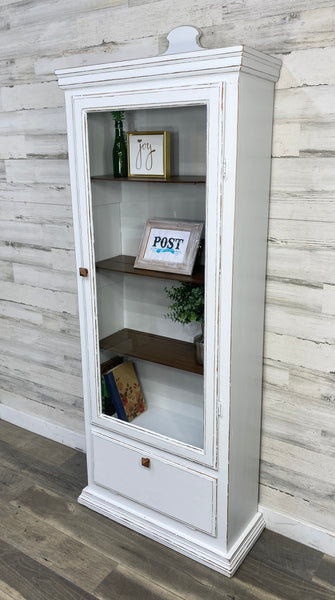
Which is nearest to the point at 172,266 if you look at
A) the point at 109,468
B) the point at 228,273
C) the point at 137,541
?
the point at 228,273

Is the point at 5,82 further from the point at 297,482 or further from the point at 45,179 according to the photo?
the point at 297,482

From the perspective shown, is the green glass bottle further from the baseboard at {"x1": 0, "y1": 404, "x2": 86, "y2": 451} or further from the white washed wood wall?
the baseboard at {"x1": 0, "y1": 404, "x2": 86, "y2": 451}

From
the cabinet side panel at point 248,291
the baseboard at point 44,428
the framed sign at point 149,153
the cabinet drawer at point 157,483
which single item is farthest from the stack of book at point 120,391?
the framed sign at point 149,153

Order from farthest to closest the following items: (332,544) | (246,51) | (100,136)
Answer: (332,544), (100,136), (246,51)

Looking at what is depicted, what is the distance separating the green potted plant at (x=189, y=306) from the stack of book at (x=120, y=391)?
309 millimetres

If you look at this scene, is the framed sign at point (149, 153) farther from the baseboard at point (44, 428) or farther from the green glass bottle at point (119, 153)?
the baseboard at point (44, 428)

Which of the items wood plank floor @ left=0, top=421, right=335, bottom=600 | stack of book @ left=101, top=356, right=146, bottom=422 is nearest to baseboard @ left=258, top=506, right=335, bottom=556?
wood plank floor @ left=0, top=421, right=335, bottom=600

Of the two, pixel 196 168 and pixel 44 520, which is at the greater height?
pixel 196 168

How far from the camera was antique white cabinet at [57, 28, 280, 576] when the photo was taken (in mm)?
1550

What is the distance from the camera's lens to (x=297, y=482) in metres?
1.97

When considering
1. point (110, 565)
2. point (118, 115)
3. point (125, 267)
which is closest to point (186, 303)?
point (125, 267)

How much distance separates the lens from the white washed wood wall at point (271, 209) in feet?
5.48

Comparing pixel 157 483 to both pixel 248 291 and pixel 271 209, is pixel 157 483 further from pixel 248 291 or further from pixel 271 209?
pixel 271 209

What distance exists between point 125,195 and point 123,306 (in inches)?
16.1
